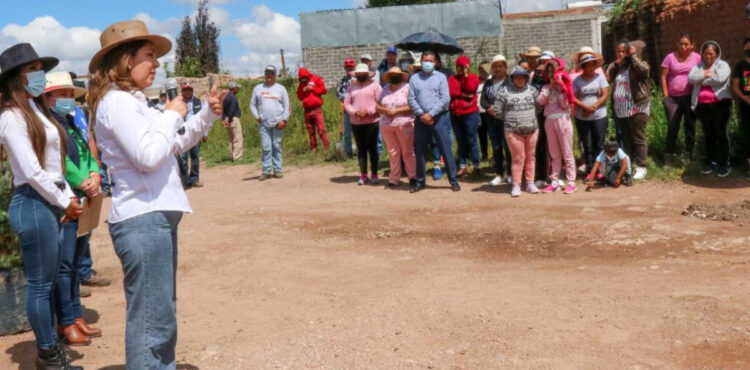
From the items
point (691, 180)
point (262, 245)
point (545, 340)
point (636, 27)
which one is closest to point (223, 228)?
point (262, 245)

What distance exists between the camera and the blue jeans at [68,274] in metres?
5.34

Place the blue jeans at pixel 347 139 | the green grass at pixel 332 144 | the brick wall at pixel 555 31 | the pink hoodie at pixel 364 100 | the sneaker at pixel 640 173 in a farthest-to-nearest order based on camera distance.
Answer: the brick wall at pixel 555 31
the blue jeans at pixel 347 139
the pink hoodie at pixel 364 100
the green grass at pixel 332 144
the sneaker at pixel 640 173

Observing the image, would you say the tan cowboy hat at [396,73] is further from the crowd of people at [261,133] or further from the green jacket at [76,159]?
the green jacket at [76,159]

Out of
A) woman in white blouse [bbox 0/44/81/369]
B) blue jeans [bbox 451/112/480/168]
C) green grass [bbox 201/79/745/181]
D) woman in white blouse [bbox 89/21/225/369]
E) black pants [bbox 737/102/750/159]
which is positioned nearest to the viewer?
woman in white blouse [bbox 89/21/225/369]

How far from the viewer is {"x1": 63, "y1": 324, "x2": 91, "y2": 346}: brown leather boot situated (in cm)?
543

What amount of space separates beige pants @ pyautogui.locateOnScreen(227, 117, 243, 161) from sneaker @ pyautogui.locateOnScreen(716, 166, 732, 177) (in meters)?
10.3

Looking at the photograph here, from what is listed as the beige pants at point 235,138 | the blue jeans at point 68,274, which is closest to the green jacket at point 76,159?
the blue jeans at point 68,274

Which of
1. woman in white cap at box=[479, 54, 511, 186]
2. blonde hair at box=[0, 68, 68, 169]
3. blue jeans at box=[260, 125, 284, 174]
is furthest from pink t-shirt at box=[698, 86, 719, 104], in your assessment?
blonde hair at box=[0, 68, 68, 169]

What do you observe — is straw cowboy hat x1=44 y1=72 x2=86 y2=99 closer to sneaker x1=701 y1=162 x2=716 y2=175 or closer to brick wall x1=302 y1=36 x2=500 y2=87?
sneaker x1=701 y1=162 x2=716 y2=175

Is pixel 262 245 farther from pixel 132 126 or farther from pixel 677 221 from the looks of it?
pixel 132 126

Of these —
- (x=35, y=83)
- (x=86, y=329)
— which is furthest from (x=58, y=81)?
(x=86, y=329)

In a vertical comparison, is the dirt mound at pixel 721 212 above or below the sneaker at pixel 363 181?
below

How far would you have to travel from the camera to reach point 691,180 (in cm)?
1069

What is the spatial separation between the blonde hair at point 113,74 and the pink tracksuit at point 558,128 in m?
7.86
